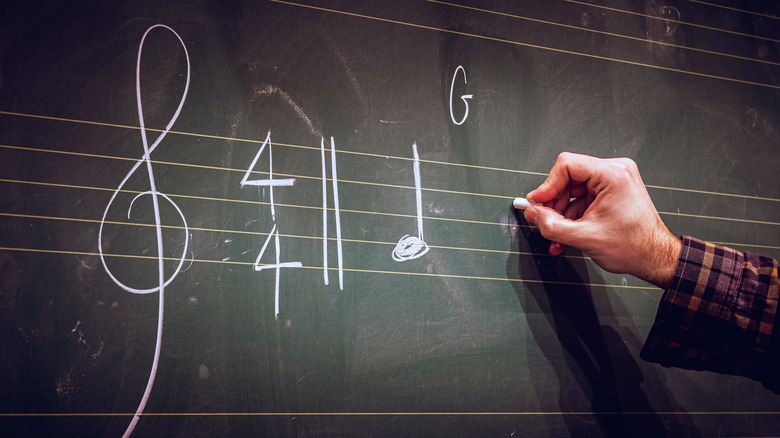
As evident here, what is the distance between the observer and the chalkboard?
0.74 metres

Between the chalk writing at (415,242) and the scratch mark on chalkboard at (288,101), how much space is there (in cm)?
20

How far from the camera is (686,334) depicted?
2.70ft

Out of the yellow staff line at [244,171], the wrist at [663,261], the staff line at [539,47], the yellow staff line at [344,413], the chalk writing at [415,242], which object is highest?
the staff line at [539,47]

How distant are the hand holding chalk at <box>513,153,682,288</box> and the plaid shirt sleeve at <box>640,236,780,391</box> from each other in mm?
40

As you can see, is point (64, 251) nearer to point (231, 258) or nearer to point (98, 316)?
point (98, 316)

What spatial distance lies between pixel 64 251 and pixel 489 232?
29.5 inches

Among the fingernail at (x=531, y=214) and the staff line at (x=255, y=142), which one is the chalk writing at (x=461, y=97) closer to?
the staff line at (x=255, y=142)

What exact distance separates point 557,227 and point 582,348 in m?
0.28

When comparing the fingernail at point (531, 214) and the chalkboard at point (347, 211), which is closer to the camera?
the chalkboard at point (347, 211)

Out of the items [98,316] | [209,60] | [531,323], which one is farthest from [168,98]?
[531,323]

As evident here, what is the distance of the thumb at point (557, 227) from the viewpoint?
83 centimetres

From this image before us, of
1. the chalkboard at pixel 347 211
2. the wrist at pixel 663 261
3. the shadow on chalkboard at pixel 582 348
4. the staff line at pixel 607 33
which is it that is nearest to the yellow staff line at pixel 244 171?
the chalkboard at pixel 347 211

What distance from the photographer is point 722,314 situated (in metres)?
0.80

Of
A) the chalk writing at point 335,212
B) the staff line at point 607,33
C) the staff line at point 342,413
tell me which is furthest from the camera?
the staff line at point 607,33
